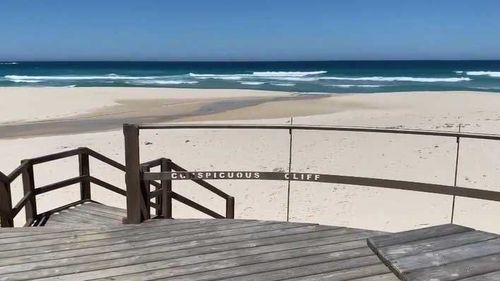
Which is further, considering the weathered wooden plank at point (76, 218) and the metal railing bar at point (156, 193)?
the weathered wooden plank at point (76, 218)

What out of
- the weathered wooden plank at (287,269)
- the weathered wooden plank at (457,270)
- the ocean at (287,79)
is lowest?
the ocean at (287,79)

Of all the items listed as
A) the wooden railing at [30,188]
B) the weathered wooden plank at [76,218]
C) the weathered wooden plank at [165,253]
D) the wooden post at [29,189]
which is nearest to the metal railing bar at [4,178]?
the wooden railing at [30,188]

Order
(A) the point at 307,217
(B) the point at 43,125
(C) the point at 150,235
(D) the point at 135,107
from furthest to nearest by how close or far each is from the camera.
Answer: (D) the point at 135,107 → (B) the point at 43,125 → (A) the point at 307,217 → (C) the point at 150,235

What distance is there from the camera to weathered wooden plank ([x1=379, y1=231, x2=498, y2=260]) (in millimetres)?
3300

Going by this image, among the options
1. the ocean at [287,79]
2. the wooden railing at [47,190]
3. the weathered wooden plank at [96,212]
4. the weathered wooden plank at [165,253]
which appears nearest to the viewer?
the weathered wooden plank at [165,253]

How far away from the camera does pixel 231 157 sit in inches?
483

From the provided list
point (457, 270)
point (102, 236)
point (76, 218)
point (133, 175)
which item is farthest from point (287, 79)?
point (457, 270)

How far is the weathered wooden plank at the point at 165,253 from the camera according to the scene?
11.0 ft

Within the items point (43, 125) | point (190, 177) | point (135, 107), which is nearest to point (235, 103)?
point (135, 107)

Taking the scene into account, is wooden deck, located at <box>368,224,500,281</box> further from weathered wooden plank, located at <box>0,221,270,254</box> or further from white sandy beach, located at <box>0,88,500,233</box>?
white sandy beach, located at <box>0,88,500,233</box>

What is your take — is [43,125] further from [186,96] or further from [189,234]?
[189,234]

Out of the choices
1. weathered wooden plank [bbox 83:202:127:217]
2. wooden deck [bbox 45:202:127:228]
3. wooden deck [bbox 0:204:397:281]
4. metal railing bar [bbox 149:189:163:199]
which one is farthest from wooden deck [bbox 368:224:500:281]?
weathered wooden plank [bbox 83:202:127:217]

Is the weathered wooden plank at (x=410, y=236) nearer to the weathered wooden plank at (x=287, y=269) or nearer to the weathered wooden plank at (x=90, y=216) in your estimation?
the weathered wooden plank at (x=287, y=269)

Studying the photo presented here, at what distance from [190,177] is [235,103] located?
84.7ft
